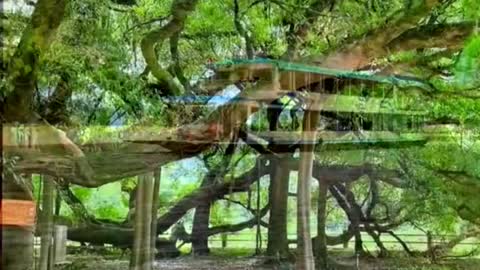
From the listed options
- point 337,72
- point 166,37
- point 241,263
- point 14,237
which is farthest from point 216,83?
point 14,237

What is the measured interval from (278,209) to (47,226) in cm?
61

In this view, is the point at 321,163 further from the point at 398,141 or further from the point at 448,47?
the point at 448,47

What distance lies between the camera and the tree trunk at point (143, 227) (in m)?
1.35

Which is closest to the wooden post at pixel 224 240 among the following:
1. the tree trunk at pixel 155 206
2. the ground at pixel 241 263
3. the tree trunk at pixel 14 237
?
the ground at pixel 241 263

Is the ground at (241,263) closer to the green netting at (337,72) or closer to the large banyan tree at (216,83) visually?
the large banyan tree at (216,83)

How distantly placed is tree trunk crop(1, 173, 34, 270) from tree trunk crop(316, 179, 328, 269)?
2.51 feet

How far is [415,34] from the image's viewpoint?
139 centimetres

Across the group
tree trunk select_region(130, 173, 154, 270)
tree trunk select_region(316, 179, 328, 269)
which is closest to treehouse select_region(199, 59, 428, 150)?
tree trunk select_region(316, 179, 328, 269)

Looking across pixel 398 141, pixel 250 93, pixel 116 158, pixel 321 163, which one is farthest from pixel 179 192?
pixel 398 141

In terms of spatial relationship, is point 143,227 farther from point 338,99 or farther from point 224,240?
point 338,99

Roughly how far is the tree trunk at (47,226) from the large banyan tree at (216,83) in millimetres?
36

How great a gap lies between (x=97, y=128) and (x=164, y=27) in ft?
0.88

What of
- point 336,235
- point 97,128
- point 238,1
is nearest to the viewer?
point 97,128

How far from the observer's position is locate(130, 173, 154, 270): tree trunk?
4.42 ft
